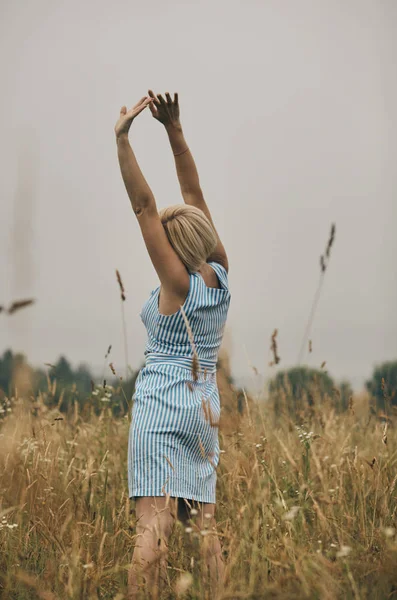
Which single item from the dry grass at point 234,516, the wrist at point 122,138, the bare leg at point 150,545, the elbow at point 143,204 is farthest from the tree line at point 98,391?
the wrist at point 122,138

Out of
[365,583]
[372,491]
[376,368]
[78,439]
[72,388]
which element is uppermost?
[376,368]

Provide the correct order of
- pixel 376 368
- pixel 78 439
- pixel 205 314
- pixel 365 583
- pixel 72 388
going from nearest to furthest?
pixel 365 583
pixel 205 314
pixel 78 439
pixel 72 388
pixel 376 368

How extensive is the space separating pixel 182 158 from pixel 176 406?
3.94 feet

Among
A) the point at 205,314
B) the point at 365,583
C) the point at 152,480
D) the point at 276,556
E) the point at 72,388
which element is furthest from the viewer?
the point at 72,388

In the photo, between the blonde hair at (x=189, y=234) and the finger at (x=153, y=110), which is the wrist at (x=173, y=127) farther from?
the blonde hair at (x=189, y=234)

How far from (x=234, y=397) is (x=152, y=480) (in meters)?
1.01

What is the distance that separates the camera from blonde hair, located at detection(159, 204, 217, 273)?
105 inches

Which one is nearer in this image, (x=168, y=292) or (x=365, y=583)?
(x=365, y=583)

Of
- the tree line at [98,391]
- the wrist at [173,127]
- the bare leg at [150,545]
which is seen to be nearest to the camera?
the bare leg at [150,545]

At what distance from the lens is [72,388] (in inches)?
→ 195

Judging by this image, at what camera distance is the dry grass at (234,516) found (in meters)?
2.10

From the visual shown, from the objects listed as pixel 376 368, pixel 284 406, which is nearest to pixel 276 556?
pixel 284 406

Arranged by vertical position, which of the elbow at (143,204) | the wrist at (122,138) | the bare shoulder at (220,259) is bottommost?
the bare shoulder at (220,259)

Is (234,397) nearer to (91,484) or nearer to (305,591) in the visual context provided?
(91,484)
